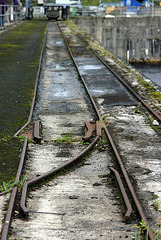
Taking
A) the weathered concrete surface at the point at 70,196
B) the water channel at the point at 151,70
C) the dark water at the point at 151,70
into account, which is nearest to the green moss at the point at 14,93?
the weathered concrete surface at the point at 70,196

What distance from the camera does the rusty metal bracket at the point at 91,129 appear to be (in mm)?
7855

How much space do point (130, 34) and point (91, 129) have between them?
4050cm

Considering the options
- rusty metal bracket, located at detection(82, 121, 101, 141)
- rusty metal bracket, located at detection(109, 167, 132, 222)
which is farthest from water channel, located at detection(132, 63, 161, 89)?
rusty metal bracket, located at detection(109, 167, 132, 222)

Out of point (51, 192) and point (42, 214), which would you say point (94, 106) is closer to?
point (51, 192)

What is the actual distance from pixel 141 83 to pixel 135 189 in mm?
8147

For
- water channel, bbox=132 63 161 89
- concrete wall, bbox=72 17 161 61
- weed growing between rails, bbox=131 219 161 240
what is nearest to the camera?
weed growing between rails, bbox=131 219 161 240

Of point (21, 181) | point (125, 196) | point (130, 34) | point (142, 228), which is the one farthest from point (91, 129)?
point (130, 34)

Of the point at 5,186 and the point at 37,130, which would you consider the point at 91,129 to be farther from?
the point at 5,186

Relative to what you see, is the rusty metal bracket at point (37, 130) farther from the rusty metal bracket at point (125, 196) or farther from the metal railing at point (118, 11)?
the metal railing at point (118, 11)

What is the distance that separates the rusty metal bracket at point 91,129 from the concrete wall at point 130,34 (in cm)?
3830

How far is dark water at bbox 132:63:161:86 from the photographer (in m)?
34.5

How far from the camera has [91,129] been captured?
8211mm

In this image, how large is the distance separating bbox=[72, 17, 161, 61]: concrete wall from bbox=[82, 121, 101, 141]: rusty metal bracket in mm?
38303

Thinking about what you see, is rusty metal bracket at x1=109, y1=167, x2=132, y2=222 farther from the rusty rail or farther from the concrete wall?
the concrete wall
